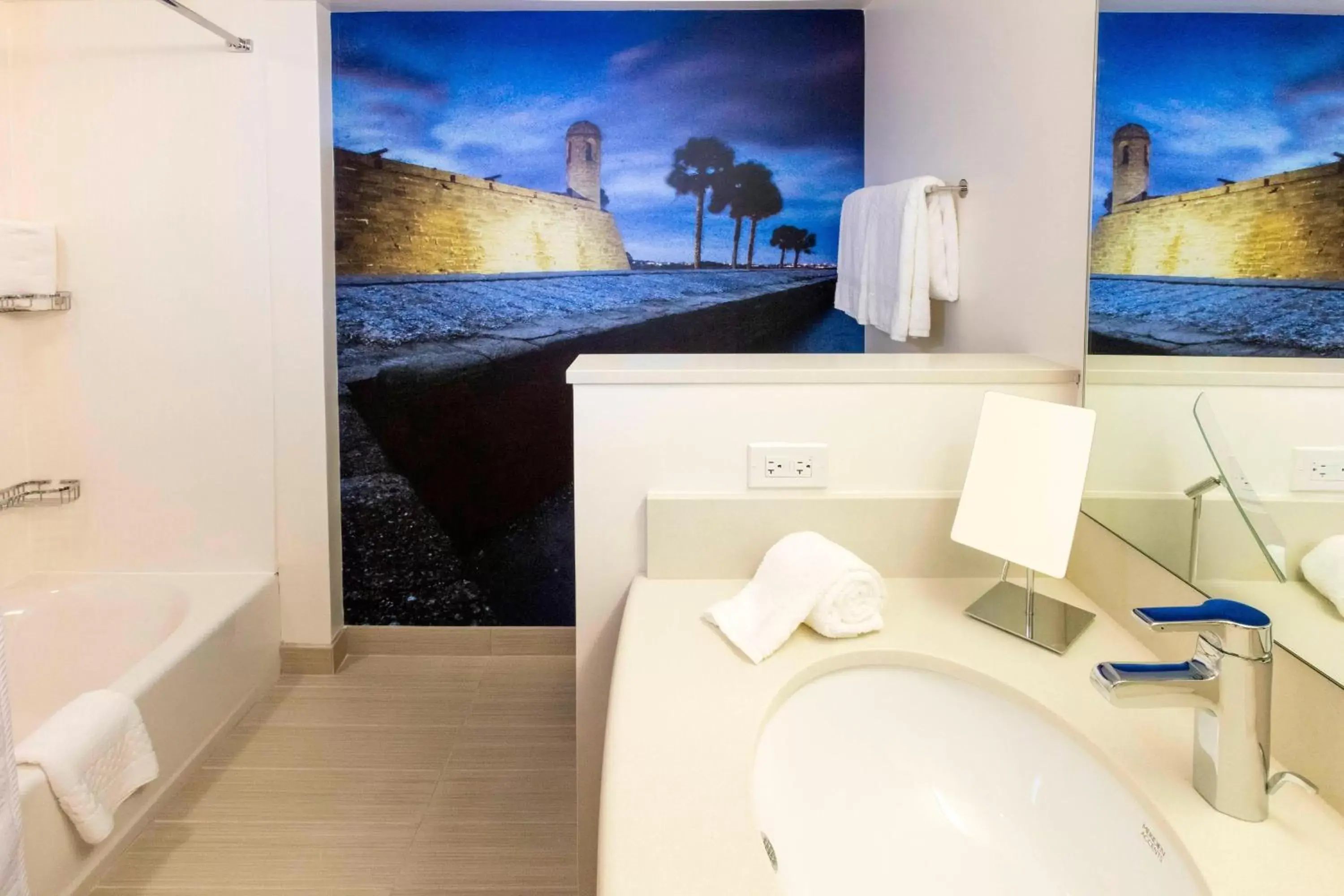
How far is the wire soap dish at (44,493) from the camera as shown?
2.86m

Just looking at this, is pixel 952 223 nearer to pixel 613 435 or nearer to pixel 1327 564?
pixel 613 435

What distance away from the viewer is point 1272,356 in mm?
919

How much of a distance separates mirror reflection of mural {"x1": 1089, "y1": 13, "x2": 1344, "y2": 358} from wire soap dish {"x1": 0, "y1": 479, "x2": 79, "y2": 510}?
2.96 m

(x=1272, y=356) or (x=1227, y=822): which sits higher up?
(x=1272, y=356)

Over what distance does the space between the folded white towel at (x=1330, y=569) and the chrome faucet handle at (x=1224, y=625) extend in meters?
0.05

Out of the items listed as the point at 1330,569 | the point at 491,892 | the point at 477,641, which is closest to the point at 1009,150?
the point at 1330,569

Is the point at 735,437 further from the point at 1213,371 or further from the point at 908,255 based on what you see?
the point at 908,255

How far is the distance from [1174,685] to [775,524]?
0.75 m

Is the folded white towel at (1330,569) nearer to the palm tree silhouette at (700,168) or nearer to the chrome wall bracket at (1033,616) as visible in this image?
the chrome wall bracket at (1033,616)

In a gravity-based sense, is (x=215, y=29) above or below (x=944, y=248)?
above

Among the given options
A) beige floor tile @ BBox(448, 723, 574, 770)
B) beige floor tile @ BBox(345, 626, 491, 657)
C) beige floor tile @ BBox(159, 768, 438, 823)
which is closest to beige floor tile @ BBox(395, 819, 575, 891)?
beige floor tile @ BBox(159, 768, 438, 823)

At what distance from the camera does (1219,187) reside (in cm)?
102

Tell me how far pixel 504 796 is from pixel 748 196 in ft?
6.69

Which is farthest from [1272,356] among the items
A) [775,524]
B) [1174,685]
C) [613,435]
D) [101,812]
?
[101,812]
